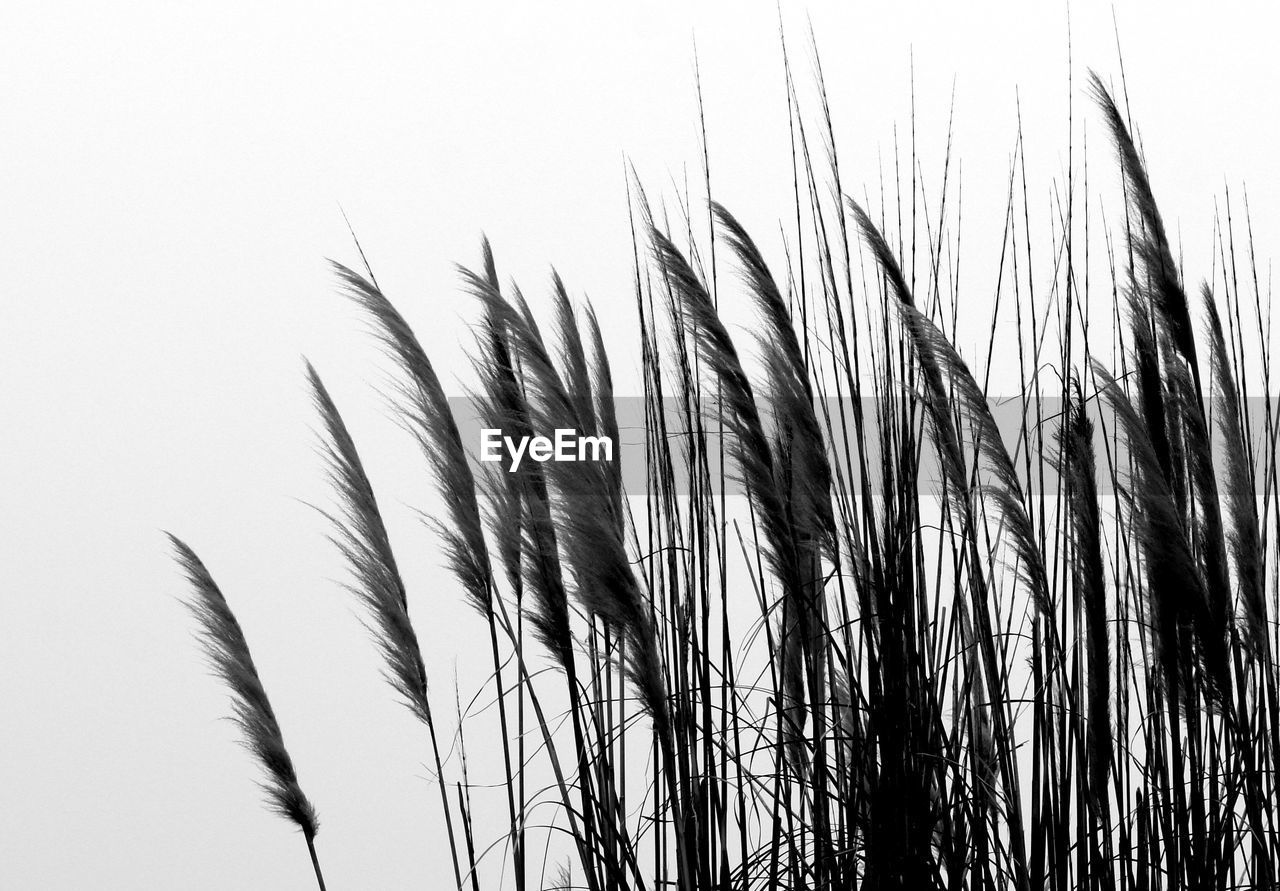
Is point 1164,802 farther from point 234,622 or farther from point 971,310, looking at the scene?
point 971,310

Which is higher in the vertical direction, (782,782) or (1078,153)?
(1078,153)

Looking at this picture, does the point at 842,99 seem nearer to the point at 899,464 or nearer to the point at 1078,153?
the point at 1078,153

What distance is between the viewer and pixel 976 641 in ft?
3.28

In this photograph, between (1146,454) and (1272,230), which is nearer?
(1146,454)

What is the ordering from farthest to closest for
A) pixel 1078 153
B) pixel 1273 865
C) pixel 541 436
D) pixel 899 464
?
pixel 1078 153 → pixel 1273 865 → pixel 899 464 → pixel 541 436

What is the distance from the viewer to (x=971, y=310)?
95.8 inches

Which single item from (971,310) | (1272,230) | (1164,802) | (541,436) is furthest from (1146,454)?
(1272,230)

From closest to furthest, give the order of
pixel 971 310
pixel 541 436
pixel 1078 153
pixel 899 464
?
pixel 541 436 → pixel 899 464 → pixel 1078 153 → pixel 971 310

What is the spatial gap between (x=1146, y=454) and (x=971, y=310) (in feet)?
5.32

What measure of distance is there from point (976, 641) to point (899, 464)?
0.17 meters

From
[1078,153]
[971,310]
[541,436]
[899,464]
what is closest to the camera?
[541,436]

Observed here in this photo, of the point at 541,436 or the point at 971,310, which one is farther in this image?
the point at 971,310

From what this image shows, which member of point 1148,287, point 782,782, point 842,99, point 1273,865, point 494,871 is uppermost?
point 842,99

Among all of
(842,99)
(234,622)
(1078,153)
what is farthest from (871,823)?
(842,99)
